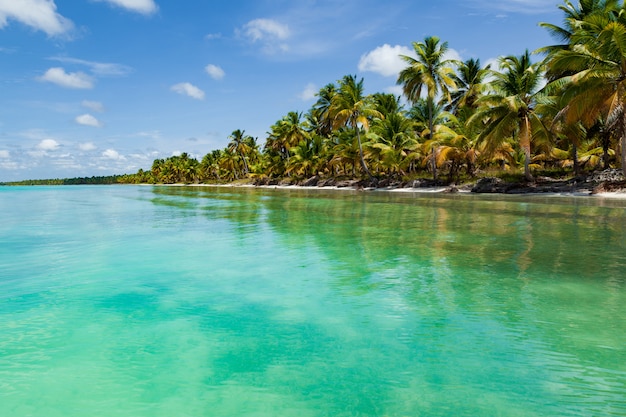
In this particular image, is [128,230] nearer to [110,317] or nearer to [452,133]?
[110,317]

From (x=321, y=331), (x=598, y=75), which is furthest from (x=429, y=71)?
(x=321, y=331)

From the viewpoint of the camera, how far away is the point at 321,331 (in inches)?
208

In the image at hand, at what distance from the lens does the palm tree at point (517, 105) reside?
30594 millimetres

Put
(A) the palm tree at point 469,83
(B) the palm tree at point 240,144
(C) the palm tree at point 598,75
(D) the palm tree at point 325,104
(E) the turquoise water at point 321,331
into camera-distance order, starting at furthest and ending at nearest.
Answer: (B) the palm tree at point 240,144
(D) the palm tree at point 325,104
(A) the palm tree at point 469,83
(C) the palm tree at point 598,75
(E) the turquoise water at point 321,331

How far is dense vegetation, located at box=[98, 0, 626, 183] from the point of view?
24391mm

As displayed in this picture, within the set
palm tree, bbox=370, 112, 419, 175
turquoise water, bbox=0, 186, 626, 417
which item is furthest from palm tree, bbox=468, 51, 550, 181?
turquoise water, bbox=0, 186, 626, 417

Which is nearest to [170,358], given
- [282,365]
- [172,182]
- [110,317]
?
[282,365]

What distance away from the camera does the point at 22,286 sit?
800 centimetres

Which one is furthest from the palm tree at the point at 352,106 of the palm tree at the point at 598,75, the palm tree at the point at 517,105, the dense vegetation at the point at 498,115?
the palm tree at the point at 598,75

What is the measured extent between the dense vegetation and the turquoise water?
58.7ft

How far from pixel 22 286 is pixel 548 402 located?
887 cm

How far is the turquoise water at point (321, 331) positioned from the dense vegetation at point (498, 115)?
58.7ft

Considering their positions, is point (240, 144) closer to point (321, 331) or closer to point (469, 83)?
point (469, 83)

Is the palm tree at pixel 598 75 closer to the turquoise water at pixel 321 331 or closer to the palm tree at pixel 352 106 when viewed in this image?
the turquoise water at pixel 321 331
